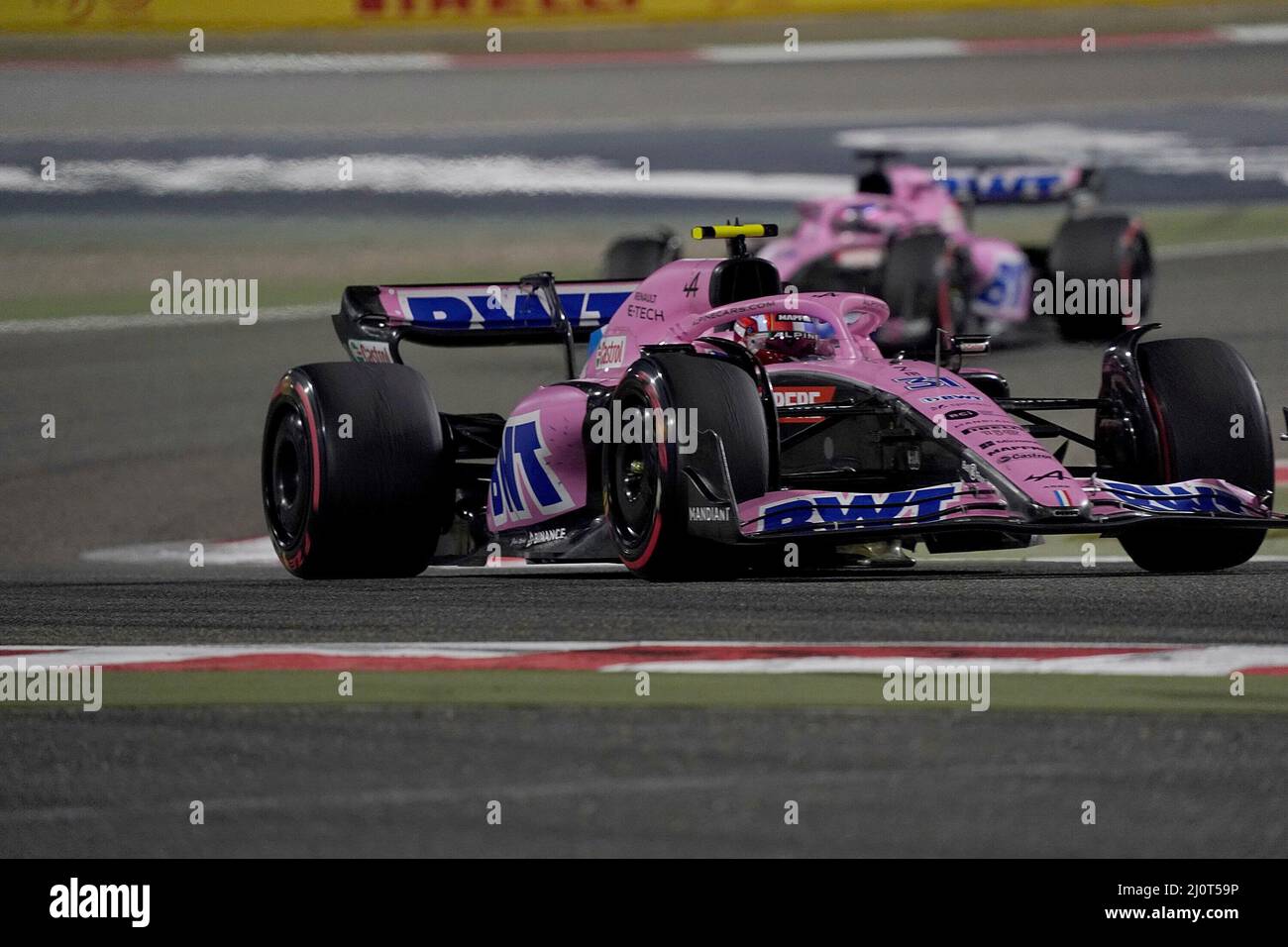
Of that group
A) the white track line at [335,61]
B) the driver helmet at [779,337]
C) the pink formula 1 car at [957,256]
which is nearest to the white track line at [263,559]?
the driver helmet at [779,337]

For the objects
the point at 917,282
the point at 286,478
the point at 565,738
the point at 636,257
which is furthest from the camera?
the point at 917,282

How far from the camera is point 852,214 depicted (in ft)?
65.7

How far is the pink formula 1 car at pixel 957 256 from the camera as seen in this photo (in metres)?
18.8

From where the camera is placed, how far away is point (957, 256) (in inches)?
762

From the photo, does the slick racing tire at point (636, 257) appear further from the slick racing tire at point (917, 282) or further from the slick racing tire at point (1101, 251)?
the slick racing tire at point (1101, 251)

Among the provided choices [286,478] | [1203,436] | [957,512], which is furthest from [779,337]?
[286,478]

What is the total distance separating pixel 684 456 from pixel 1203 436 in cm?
210

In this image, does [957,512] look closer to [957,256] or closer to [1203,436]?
[1203,436]

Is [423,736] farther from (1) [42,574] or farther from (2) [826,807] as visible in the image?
(1) [42,574]

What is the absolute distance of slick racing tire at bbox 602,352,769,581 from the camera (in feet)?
29.5

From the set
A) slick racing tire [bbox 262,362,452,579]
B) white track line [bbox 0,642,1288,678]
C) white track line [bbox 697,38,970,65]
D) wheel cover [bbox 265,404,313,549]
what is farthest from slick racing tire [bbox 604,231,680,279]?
white track line [bbox 697,38,970,65]

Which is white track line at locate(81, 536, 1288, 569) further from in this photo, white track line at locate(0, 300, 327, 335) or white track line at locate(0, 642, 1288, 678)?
white track line at locate(0, 300, 327, 335)

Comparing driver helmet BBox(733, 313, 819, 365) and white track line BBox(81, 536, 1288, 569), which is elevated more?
driver helmet BBox(733, 313, 819, 365)
